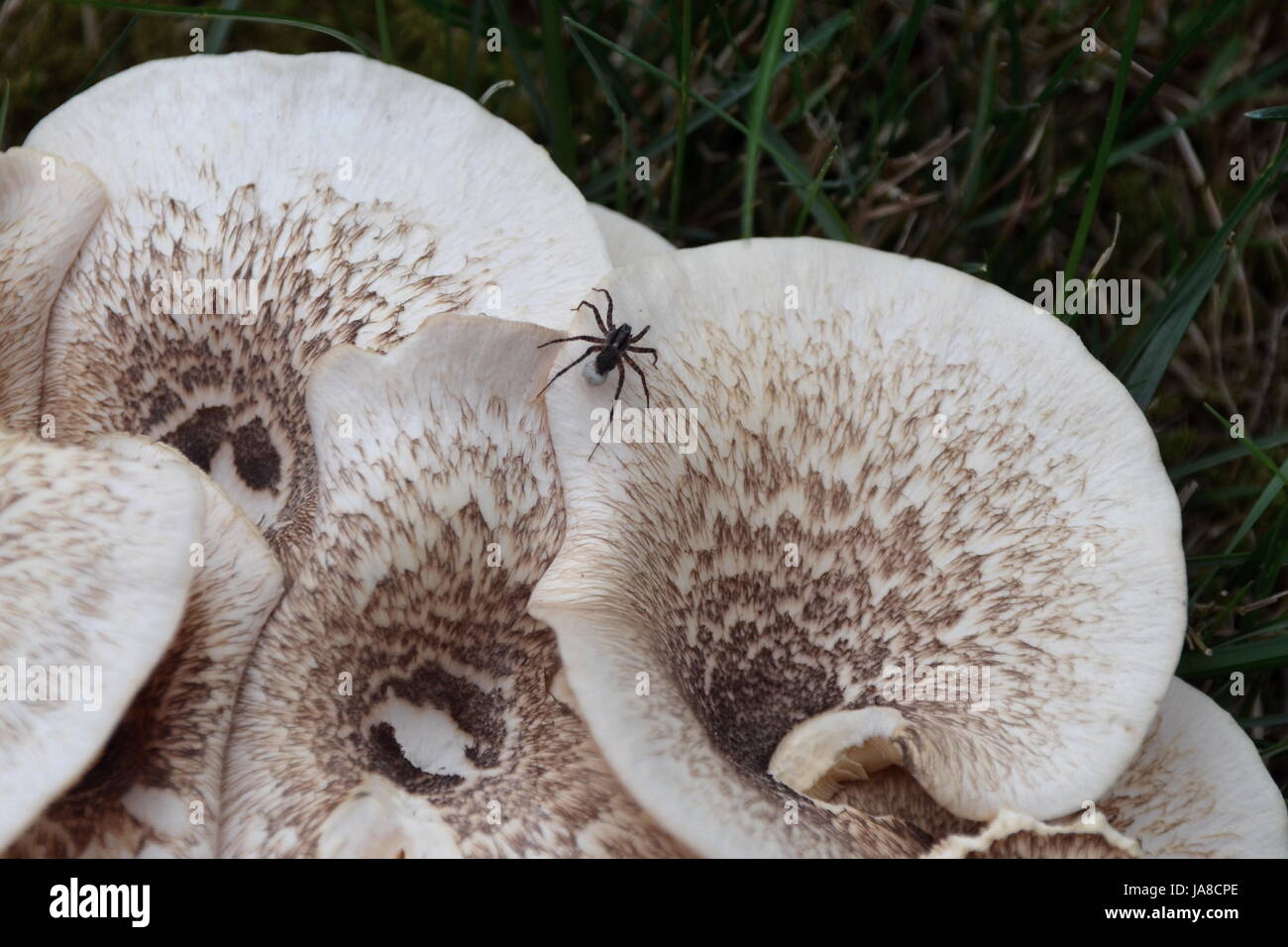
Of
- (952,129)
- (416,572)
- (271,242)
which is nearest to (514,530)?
(416,572)

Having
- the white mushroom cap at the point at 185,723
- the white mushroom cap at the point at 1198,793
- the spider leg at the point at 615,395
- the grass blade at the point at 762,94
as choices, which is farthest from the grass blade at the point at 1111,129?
the white mushroom cap at the point at 185,723

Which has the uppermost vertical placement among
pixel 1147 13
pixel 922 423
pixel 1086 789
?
pixel 1147 13

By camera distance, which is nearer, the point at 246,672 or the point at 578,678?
the point at 578,678

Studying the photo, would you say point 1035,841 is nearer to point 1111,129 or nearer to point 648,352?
point 648,352

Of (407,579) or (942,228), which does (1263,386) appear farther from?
(407,579)

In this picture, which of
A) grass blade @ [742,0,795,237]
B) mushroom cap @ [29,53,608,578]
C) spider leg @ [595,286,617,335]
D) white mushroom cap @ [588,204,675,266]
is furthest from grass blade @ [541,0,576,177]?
spider leg @ [595,286,617,335]
